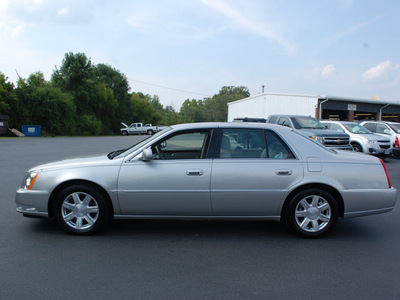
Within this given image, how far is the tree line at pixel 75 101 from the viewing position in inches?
1501

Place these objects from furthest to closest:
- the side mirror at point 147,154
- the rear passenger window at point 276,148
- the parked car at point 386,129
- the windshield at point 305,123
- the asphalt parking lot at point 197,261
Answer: the parked car at point 386,129, the windshield at point 305,123, the rear passenger window at point 276,148, the side mirror at point 147,154, the asphalt parking lot at point 197,261

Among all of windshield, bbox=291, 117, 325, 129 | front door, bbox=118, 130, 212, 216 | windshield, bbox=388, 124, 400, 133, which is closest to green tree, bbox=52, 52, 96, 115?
windshield, bbox=291, 117, 325, 129

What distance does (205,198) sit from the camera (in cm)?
418

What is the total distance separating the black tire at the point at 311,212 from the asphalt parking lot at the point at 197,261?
156 mm

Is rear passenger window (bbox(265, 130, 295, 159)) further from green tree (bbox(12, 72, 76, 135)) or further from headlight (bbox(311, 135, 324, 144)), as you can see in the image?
green tree (bbox(12, 72, 76, 135))

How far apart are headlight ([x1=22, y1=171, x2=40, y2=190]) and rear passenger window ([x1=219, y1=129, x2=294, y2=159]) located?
250 cm

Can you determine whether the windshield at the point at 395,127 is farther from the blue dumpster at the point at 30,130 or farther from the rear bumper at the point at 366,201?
the blue dumpster at the point at 30,130

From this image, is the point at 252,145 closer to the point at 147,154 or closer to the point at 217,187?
the point at 217,187

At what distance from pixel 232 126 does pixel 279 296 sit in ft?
7.75

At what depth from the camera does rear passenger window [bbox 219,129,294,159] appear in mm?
4387

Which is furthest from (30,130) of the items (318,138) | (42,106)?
(318,138)

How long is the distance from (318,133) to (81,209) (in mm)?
9611

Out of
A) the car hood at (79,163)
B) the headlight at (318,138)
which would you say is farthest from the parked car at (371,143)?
the car hood at (79,163)

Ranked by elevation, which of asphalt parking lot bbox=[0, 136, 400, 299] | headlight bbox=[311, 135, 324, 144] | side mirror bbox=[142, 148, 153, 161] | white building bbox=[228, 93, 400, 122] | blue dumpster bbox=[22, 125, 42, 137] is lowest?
asphalt parking lot bbox=[0, 136, 400, 299]
